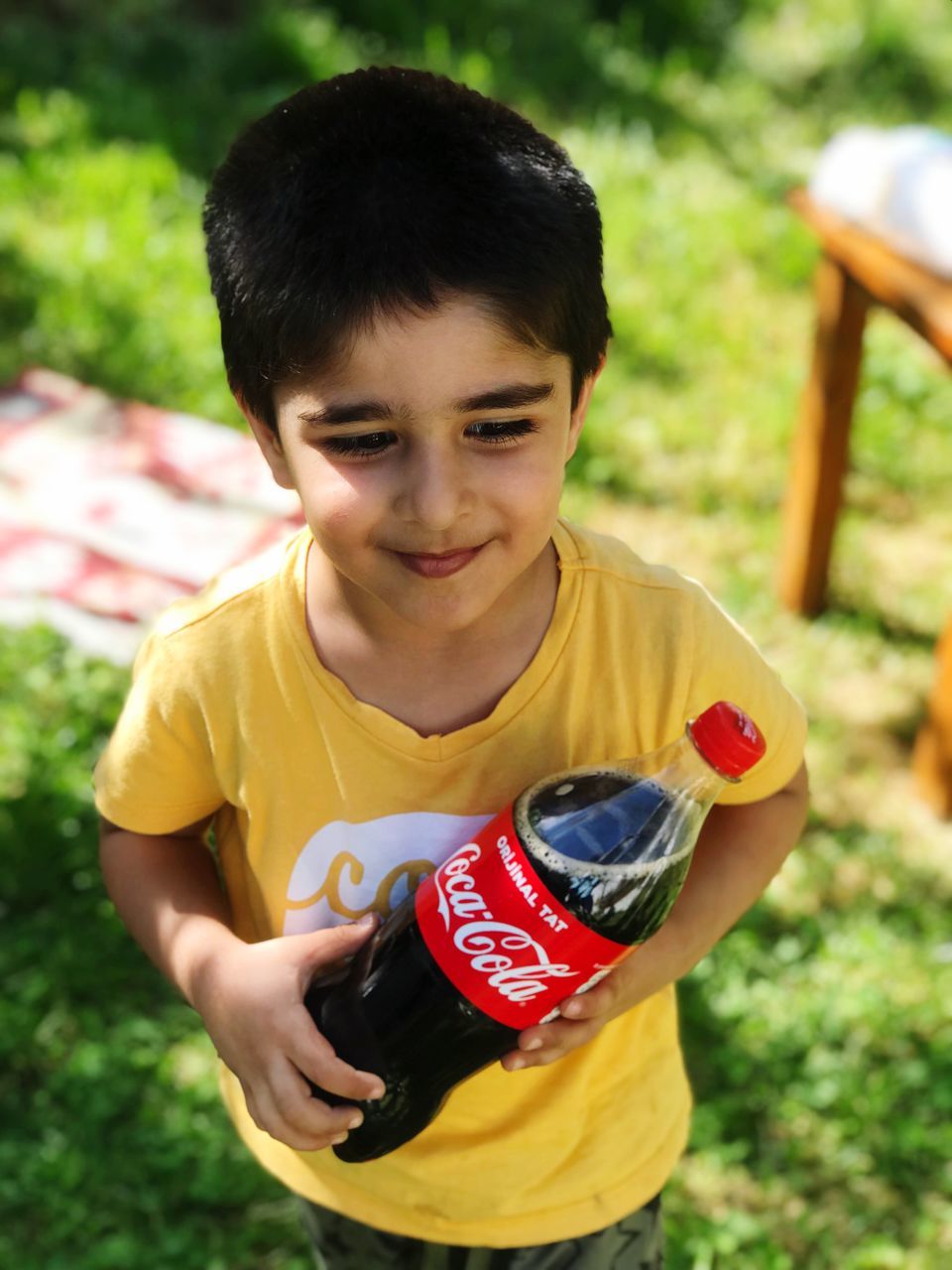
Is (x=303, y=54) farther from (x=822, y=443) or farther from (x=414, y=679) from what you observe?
(x=414, y=679)

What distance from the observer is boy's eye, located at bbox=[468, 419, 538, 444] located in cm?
138

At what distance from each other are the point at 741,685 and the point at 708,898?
10.6 inches

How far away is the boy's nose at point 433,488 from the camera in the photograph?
4.42ft

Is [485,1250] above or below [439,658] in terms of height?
below

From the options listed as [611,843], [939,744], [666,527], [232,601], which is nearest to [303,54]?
[666,527]

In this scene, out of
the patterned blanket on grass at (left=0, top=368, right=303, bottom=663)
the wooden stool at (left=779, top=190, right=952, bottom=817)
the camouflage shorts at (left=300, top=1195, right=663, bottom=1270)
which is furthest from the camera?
the patterned blanket on grass at (left=0, top=368, right=303, bottom=663)

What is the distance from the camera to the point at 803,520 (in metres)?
3.86

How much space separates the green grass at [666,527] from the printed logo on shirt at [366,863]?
1.18 meters

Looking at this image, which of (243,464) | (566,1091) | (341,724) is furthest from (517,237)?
(243,464)

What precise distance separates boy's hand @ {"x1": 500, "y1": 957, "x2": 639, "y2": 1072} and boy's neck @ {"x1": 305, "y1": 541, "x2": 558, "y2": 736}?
319mm

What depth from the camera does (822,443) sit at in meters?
3.80

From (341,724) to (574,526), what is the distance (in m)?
0.36

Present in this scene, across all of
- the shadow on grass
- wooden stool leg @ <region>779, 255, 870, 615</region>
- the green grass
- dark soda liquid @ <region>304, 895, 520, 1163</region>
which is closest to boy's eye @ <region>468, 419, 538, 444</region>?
dark soda liquid @ <region>304, 895, 520, 1163</region>

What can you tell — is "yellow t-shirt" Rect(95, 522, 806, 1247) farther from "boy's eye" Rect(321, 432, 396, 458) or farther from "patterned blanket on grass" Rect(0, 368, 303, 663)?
"patterned blanket on grass" Rect(0, 368, 303, 663)
